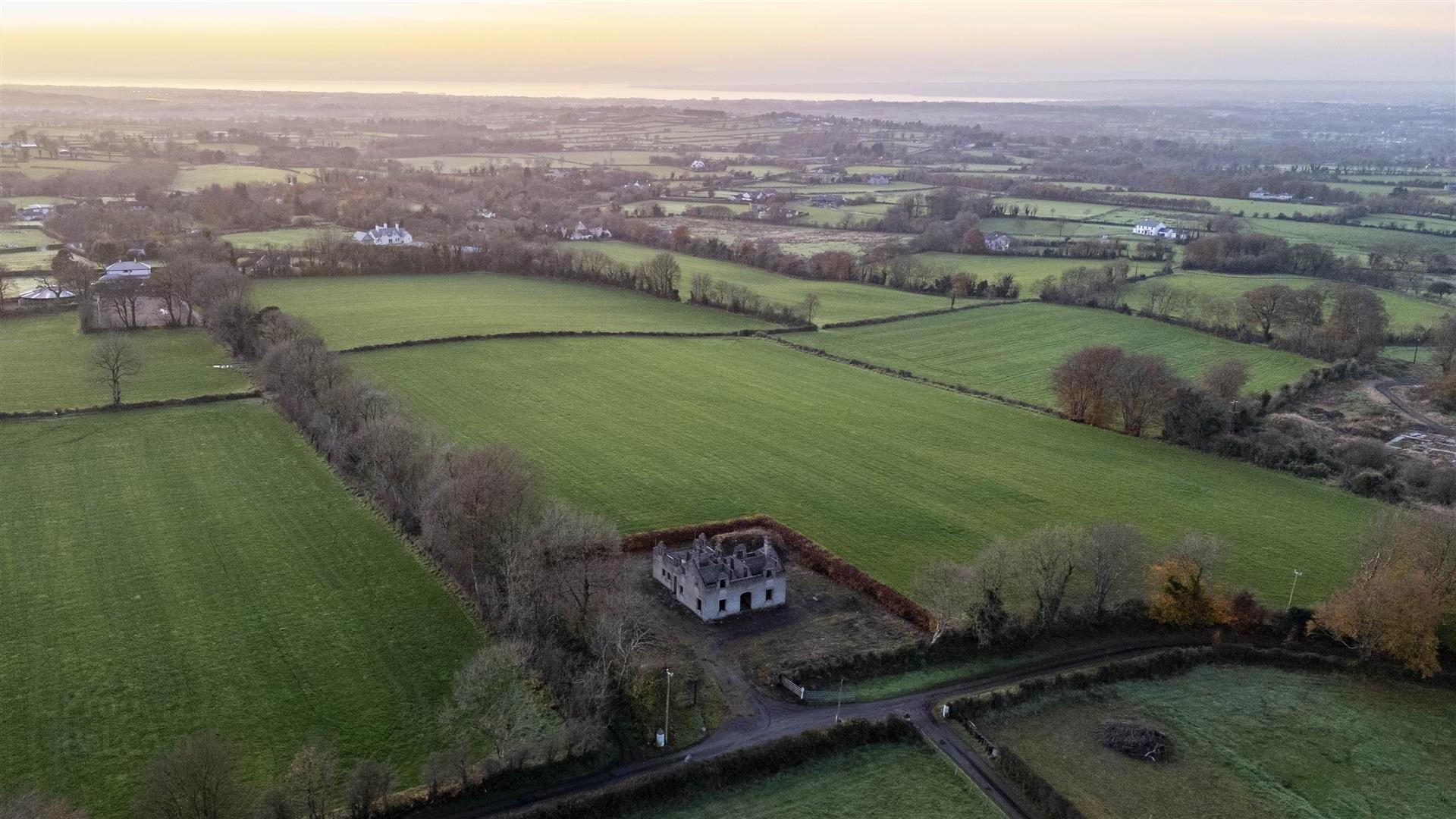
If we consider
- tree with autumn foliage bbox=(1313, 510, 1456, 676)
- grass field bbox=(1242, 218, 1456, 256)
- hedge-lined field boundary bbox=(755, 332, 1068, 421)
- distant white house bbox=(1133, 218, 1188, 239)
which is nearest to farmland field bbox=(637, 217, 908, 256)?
distant white house bbox=(1133, 218, 1188, 239)

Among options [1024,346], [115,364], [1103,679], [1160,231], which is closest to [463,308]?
[115,364]

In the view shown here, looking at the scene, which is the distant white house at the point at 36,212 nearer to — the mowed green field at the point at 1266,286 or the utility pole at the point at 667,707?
the utility pole at the point at 667,707

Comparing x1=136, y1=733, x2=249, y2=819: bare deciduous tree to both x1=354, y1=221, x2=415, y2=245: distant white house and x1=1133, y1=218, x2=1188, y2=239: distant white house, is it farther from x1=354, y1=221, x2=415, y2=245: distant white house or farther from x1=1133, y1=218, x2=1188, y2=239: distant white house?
x1=1133, y1=218, x2=1188, y2=239: distant white house

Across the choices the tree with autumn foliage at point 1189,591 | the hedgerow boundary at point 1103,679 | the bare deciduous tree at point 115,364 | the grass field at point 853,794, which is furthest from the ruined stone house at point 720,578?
the bare deciduous tree at point 115,364

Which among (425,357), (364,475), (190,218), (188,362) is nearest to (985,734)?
(364,475)

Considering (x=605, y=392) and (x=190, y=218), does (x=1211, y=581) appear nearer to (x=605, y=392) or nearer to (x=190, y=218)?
(x=605, y=392)
